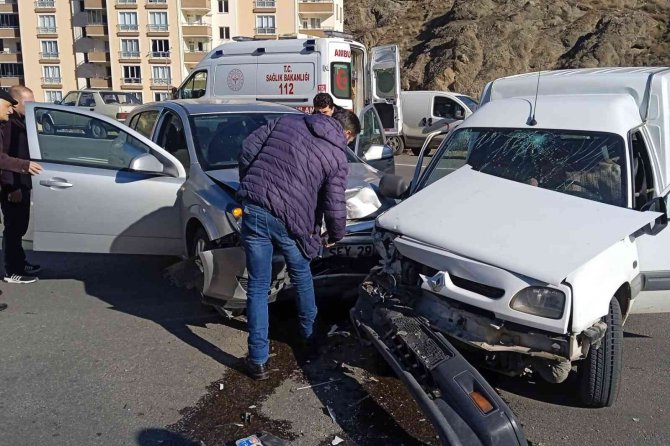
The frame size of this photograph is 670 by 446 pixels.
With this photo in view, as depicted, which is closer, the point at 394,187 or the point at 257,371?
the point at 257,371


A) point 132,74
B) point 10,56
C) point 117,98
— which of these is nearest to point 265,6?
point 132,74

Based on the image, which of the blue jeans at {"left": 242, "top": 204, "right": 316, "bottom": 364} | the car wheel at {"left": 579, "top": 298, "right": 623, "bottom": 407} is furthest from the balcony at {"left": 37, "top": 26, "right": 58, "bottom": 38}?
the car wheel at {"left": 579, "top": 298, "right": 623, "bottom": 407}

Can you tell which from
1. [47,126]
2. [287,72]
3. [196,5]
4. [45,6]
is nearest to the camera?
[47,126]

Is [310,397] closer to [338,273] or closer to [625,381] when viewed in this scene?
[338,273]

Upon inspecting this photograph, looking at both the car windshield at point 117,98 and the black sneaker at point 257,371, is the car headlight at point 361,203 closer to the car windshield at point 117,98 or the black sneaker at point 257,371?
the black sneaker at point 257,371

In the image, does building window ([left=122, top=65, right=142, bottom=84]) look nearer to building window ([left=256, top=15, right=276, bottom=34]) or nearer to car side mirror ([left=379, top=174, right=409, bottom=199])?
building window ([left=256, top=15, right=276, bottom=34])

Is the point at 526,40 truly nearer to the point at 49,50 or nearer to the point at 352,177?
the point at 352,177

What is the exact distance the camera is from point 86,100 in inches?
1072

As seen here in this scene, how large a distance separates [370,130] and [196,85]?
19.0 feet

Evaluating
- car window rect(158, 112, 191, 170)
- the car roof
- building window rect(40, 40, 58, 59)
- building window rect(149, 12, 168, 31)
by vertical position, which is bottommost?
car window rect(158, 112, 191, 170)

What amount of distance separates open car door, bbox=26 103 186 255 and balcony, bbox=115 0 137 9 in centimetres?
6347

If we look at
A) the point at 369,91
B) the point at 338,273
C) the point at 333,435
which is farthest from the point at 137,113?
the point at 369,91

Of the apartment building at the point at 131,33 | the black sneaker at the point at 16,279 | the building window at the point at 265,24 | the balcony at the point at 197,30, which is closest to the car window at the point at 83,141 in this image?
the black sneaker at the point at 16,279

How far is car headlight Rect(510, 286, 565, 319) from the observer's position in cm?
321
